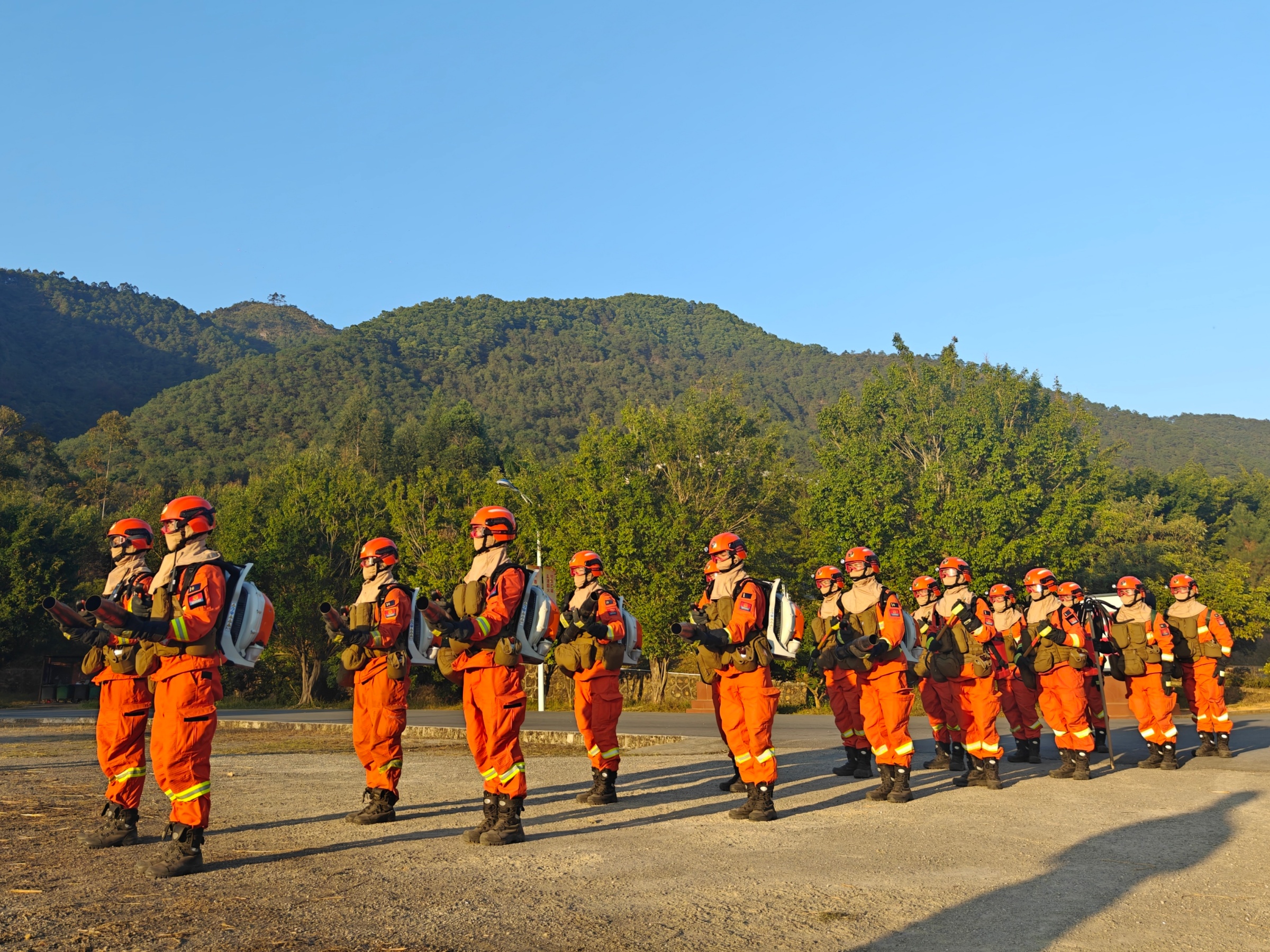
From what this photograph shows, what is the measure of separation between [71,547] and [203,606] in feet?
146

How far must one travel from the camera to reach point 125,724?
7.68 metres

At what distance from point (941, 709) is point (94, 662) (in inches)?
373

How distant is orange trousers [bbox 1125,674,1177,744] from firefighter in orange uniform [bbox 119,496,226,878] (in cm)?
1161

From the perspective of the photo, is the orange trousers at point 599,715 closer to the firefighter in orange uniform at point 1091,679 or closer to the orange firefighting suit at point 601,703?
the orange firefighting suit at point 601,703

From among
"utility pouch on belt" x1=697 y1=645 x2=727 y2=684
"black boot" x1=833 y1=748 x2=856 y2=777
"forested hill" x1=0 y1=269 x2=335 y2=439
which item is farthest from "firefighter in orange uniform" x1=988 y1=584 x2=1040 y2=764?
"forested hill" x1=0 y1=269 x2=335 y2=439

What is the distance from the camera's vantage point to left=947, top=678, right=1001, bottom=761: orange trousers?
11039mm

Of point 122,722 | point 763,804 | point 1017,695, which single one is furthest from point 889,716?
point 122,722

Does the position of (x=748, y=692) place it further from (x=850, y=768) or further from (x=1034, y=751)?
(x=1034, y=751)

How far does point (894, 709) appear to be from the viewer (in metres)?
9.75

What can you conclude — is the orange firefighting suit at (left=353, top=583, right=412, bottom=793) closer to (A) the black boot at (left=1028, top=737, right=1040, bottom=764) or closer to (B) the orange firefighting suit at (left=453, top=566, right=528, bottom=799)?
(B) the orange firefighting suit at (left=453, top=566, right=528, bottom=799)

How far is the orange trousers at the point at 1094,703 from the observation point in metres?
13.4

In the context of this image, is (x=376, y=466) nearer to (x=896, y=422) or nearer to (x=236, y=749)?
(x=896, y=422)

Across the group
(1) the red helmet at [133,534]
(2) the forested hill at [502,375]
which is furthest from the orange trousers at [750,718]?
(2) the forested hill at [502,375]

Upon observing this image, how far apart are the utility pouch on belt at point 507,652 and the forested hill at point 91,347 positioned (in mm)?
111280
